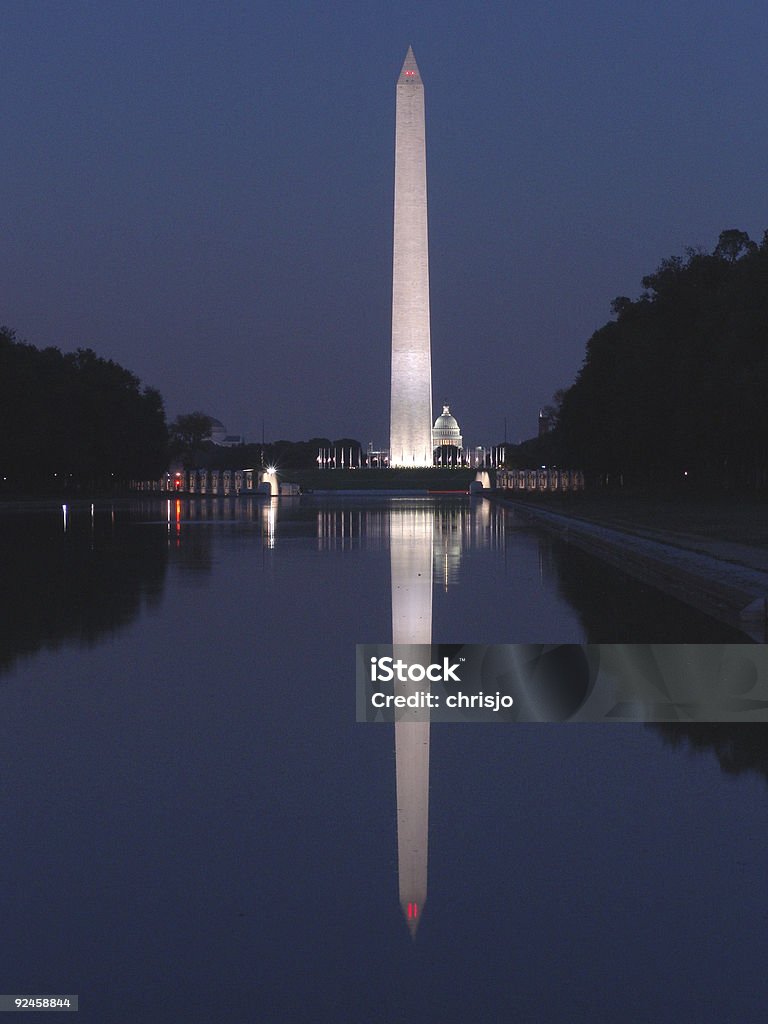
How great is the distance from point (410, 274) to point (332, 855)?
98204mm

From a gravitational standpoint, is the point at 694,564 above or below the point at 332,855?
below

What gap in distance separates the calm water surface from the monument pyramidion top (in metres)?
89.8

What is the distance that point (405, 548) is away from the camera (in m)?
31.4

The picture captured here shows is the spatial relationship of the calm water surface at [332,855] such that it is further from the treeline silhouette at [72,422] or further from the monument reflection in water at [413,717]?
the treeline silhouette at [72,422]

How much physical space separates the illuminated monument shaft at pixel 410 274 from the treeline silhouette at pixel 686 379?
55.7ft

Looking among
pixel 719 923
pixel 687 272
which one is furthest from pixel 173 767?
pixel 687 272

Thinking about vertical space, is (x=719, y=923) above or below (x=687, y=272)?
below

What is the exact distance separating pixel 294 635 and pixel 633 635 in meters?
3.26

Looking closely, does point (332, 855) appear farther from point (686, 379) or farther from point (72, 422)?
point (72, 422)

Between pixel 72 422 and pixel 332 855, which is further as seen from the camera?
pixel 72 422

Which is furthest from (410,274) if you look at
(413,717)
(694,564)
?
(413,717)

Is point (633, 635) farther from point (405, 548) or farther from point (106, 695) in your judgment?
point (405, 548)

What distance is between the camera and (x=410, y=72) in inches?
3900

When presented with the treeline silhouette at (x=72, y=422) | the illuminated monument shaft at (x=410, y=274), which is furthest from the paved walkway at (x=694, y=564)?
the illuminated monument shaft at (x=410, y=274)
